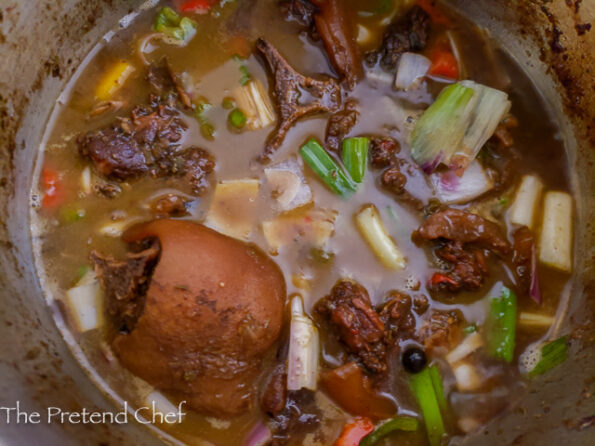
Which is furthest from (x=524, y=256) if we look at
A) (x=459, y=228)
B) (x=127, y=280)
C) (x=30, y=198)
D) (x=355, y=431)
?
(x=30, y=198)

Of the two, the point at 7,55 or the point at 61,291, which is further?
the point at 61,291

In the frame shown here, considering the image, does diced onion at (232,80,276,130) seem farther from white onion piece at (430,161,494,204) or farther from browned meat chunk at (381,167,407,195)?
white onion piece at (430,161,494,204)

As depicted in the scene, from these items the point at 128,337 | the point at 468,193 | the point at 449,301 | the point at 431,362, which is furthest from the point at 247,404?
the point at 468,193

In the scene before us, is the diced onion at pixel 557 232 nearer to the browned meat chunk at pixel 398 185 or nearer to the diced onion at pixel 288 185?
the browned meat chunk at pixel 398 185

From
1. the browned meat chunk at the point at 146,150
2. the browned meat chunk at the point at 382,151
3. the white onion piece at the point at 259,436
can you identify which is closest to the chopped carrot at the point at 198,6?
the browned meat chunk at the point at 146,150

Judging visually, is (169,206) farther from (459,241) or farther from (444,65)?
(444,65)

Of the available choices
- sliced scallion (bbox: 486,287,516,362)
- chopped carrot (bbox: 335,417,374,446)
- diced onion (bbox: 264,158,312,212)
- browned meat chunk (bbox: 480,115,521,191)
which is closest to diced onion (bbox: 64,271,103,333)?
diced onion (bbox: 264,158,312,212)

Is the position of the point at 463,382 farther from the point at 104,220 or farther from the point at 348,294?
the point at 104,220
